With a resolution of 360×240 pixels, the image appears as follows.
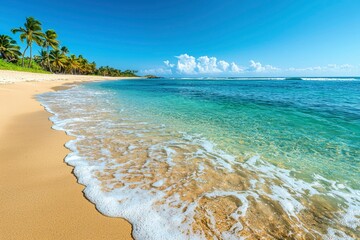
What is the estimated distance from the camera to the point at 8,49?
5125 centimetres

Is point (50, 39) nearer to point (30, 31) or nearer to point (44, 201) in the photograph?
point (30, 31)

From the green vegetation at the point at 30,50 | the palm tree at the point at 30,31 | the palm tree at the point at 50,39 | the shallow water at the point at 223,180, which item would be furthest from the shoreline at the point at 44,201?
the palm tree at the point at 50,39

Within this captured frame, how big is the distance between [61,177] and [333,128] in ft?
32.7

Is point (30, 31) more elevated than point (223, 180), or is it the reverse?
point (30, 31)

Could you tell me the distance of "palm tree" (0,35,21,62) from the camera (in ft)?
163

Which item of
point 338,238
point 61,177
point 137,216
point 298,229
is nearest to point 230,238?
point 298,229

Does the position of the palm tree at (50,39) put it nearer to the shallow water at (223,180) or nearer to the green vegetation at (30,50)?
the green vegetation at (30,50)

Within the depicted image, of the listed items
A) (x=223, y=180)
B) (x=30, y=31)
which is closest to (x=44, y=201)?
(x=223, y=180)

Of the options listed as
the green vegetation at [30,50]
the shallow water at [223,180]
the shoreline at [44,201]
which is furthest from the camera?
the green vegetation at [30,50]

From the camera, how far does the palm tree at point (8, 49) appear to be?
49750mm

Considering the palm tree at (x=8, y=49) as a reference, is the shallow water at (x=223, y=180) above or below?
below

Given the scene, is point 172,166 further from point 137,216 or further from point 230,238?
point 230,238

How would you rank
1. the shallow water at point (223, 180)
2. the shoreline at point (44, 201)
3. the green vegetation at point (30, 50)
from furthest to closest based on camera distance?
the green vegetation at point (30, 50) → the shallow water at point (223, 180) → the shoreline at point (44, 201)

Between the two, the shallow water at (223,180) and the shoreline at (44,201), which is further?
the shallow water at (223,180)
